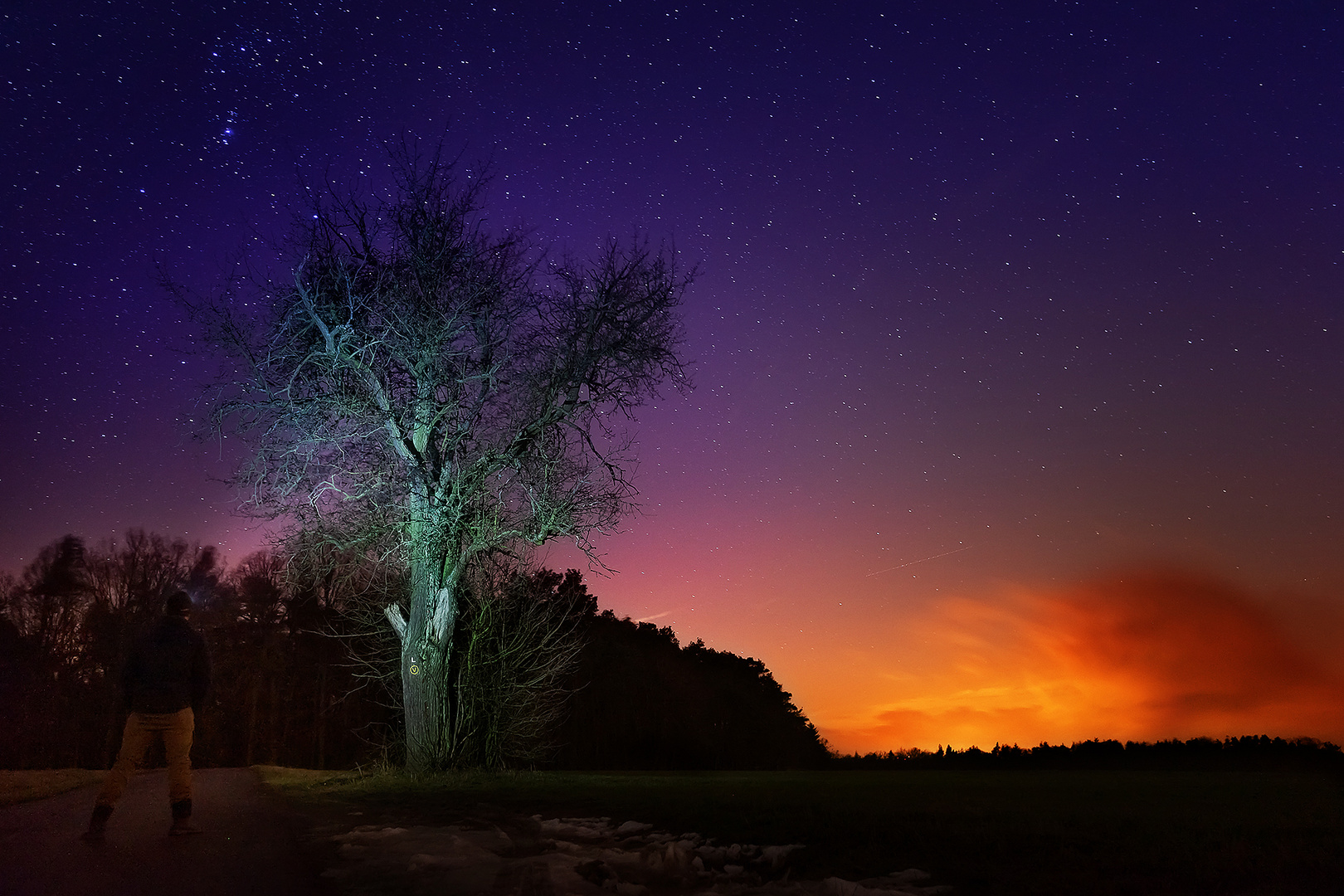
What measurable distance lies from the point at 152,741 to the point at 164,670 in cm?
67

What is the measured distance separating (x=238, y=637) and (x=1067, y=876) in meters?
39.8

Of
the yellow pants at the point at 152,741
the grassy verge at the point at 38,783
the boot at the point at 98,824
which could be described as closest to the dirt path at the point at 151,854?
the boot at the point at 98,824

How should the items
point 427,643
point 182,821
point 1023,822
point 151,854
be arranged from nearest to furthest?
point 1023,822 < point 151,854 < point 182,821 < point 427,643

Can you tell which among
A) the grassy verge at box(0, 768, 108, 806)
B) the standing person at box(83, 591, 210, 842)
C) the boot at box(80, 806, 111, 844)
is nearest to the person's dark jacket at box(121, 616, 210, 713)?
the standing person at box(83, 591, 210, 842)

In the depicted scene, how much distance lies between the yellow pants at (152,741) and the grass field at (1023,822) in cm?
162

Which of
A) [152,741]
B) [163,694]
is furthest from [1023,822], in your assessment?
[152,741]

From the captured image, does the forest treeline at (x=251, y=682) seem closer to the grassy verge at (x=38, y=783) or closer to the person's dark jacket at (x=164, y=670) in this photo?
the grassy verge at (x=38, y=783)

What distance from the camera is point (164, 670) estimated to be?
696cm

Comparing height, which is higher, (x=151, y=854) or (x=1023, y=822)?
(x=1023, y=822)

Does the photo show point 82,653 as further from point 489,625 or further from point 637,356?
point 637,356

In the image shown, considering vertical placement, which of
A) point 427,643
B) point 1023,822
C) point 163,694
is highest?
point 427,643

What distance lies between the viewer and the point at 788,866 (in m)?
4.14

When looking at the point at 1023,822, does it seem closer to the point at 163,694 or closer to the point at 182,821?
the point at 182,821

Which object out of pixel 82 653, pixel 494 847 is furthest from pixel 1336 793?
pixel 82 653
